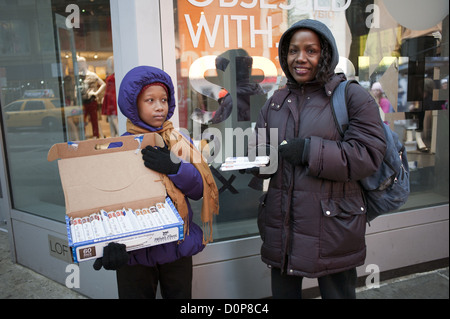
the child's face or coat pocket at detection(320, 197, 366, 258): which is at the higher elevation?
the child's face

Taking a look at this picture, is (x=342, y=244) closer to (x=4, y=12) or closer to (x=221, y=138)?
(x=221, y=138)

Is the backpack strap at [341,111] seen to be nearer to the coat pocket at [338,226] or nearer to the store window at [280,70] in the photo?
the coat pocket at [338,226]

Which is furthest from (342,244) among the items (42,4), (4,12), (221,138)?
(4,12)

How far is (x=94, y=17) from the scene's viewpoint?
113 inches

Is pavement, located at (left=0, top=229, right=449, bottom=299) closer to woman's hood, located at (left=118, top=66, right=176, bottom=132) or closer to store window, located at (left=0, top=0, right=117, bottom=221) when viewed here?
store window, located at (left=0, top=0, right=117, bottom=221)

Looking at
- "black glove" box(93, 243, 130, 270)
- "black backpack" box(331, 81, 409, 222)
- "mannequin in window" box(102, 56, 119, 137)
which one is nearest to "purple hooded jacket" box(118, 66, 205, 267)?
"black glove" box(93, 243, 130, 270)

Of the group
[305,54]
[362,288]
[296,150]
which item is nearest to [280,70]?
[305,54]

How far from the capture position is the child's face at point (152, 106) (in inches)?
71.9

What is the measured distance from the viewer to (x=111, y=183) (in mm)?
1651

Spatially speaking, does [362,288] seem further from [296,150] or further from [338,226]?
[296,150]

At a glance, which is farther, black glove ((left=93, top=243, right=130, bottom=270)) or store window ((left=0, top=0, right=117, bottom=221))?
store window ((left=0, top=0, right=117, bottom=221))

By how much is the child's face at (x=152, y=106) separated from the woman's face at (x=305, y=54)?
722 millimetres

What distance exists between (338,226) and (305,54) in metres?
0.88

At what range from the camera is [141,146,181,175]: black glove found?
5.60 feet
